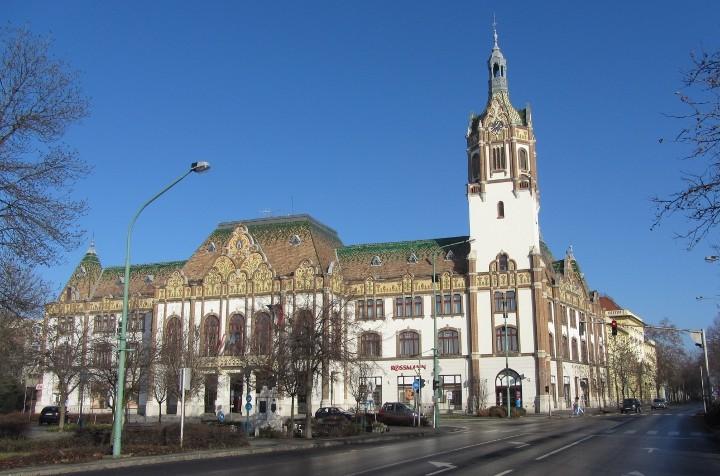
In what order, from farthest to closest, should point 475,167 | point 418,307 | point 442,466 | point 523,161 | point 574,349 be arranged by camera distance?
point 574,349, point 475,167, point 523,161, point 418,307, point 442,466

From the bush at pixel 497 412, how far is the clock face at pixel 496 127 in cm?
3023

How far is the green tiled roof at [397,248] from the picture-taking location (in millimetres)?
78500

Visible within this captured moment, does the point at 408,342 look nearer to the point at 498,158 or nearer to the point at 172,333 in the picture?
the point at 498,158

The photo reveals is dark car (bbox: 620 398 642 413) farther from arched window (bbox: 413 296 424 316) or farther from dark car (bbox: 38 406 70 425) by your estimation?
dark car (bbox: 38 406 70 425)

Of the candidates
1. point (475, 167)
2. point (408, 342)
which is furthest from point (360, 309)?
point (475, 167)

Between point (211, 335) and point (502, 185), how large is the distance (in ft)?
114

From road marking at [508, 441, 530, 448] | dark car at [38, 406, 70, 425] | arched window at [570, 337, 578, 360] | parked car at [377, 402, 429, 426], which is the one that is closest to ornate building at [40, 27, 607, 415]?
arched window at [570, 337, 578, 360]

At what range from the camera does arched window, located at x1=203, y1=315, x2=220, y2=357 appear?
68.4 metres

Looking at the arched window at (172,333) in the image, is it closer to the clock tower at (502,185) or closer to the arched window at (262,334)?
the arched window at (262,334)

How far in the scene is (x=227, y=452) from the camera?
27641 millimetres

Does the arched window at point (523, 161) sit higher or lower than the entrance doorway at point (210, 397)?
higher

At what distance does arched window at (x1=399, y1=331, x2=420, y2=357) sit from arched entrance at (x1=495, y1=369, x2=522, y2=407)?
9275 mm

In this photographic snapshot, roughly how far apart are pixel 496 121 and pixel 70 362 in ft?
164

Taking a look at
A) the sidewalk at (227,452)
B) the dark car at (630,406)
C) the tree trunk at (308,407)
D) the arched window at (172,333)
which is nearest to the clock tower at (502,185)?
the dark car at (630,406)
